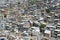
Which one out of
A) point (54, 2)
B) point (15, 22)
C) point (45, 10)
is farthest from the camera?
point (54, 2)

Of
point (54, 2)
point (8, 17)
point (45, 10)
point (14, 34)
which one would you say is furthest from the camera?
point (54, 2)

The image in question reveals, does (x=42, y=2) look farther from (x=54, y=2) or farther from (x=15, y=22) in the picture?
(x=15, y=22)

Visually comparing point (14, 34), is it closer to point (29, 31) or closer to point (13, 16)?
point (29, 31)

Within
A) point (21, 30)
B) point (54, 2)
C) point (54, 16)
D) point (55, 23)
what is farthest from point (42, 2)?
point (21, 30)

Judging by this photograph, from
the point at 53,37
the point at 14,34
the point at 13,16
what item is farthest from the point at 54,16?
the point at 14,34

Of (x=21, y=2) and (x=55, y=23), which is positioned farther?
(x=21, y=2)

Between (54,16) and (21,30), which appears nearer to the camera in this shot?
(21,30)

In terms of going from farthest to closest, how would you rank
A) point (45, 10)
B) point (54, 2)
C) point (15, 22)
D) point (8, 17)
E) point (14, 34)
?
point (54, 2) → point (45, 10) → point (8, 17) → point (15, 22) → point (14, 34)
